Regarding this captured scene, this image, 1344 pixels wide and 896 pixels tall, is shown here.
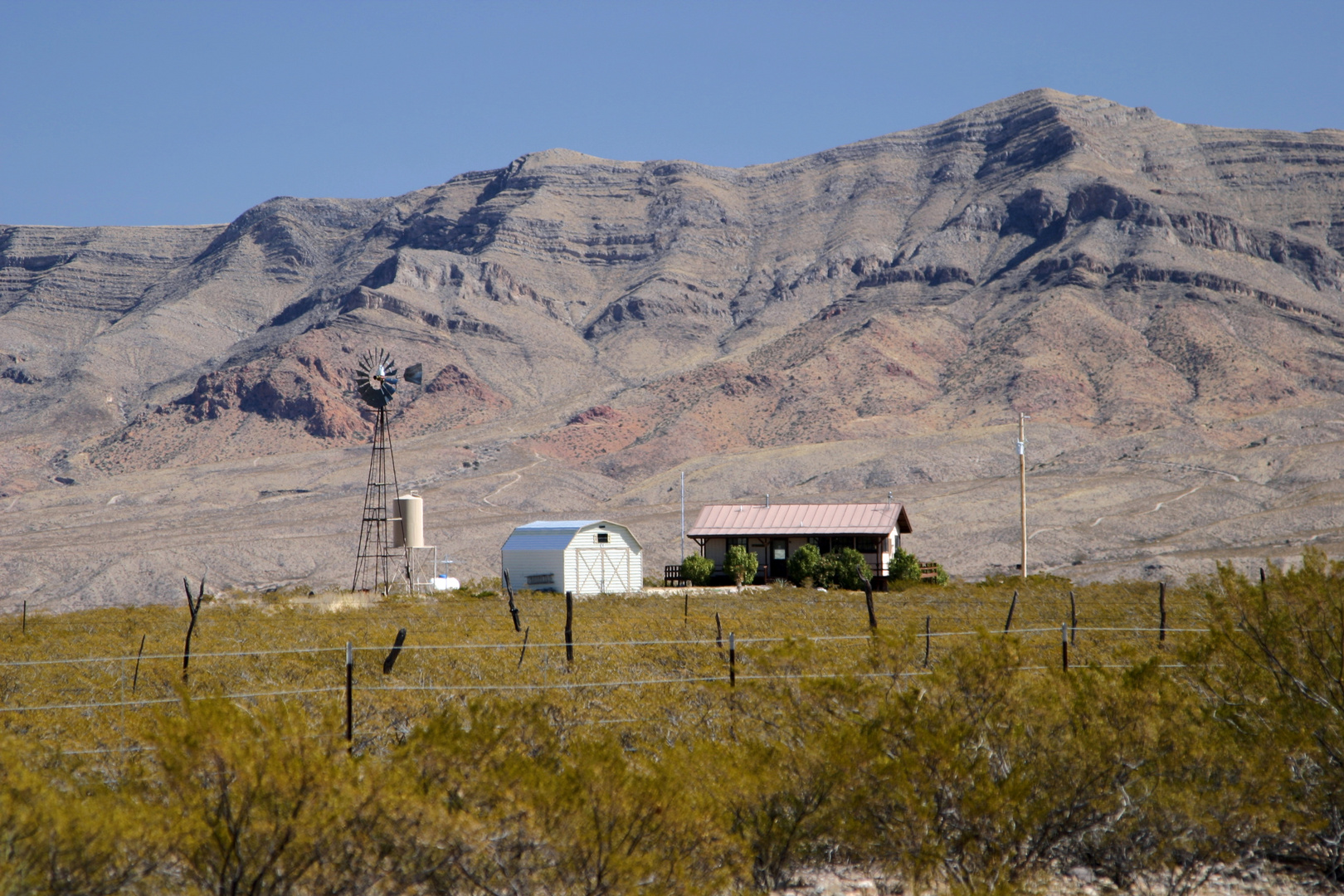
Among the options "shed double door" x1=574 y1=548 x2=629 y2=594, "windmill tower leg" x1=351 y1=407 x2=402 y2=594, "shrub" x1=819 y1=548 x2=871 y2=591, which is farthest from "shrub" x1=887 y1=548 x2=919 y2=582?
"windmill tower leg" x1=351 y1=407 x2=402 y2=594

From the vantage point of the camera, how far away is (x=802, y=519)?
1914 inches

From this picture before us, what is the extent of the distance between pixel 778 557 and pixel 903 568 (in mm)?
5603

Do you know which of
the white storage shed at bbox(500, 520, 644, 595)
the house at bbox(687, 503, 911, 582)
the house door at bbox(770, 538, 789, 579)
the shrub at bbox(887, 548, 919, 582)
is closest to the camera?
the white storage shed at bbox(500, 520, 644, 595)

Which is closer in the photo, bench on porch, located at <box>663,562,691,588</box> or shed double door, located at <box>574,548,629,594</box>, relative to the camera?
shed double door, located at <box>574,548,629,594</box>

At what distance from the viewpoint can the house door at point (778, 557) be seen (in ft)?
159

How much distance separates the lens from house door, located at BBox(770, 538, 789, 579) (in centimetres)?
4831

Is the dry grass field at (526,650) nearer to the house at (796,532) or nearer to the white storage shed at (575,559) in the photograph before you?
the white storage shed at (575,559)

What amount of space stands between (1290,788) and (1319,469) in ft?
240

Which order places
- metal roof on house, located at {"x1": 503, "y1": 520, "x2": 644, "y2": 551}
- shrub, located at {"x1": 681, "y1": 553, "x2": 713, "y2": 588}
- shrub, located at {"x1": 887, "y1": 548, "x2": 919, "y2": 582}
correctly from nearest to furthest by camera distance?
metal roof on house, located at {"x1": 503, "y1": 520, "x2": 644, "y2": 551} → shrub, located at {"x1": 887, "y1": 548, "x2": 919, "y2": 582} → shrub, located at {"x1": 681, "y1": 553, "x2": 713, "y2": 588}

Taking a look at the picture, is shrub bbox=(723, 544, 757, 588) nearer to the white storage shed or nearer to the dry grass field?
the white storage shed

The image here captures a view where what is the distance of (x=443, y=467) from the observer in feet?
358

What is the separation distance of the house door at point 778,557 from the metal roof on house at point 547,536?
6.33 metres

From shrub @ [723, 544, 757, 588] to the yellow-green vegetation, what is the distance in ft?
105

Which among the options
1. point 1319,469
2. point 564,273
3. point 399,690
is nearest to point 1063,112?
point 564,273
